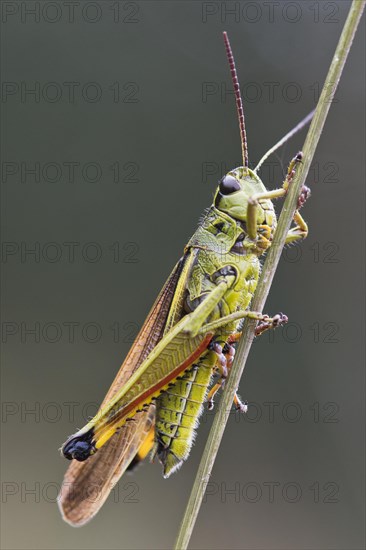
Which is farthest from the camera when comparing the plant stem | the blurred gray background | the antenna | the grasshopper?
the blurred gray background

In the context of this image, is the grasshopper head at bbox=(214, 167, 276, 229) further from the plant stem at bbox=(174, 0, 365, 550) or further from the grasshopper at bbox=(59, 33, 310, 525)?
the plant stem at bbox=(174, 0, 365, 550)

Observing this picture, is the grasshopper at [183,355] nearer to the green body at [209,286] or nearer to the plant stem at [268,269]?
the green body at [209,286]

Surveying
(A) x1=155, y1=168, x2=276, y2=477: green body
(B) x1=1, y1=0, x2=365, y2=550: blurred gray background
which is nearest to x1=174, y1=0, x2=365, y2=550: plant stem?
(A) x1=155, y1=168, x2=276, y2=477: green body

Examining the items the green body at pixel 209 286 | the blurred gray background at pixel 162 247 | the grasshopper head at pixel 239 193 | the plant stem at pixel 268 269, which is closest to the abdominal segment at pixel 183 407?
the green body at pixel 209 286

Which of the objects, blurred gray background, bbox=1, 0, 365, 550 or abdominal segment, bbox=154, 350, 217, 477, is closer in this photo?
abdominal segment, bbox=154, 350, 217, 477

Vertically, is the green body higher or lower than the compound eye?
lower

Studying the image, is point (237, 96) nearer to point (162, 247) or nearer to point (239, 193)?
point (239, 193)

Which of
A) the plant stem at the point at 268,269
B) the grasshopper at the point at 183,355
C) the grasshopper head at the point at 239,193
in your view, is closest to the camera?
the plant stem at the point at 268,269
